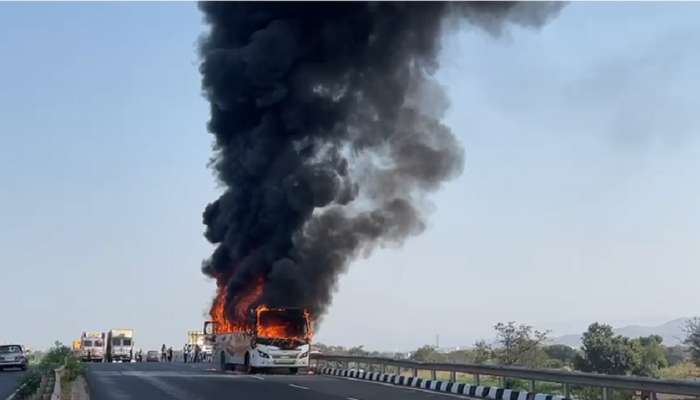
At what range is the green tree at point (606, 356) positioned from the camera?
42156 millimetres

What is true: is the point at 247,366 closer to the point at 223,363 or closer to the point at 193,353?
the point at 223,363

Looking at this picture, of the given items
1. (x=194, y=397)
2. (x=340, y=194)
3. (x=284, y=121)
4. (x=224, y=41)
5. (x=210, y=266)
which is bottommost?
(x=194, y=397)

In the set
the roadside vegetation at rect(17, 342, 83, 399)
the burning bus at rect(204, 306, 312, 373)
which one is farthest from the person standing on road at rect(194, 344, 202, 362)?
the roadside vegetation at rect(17, 342, 83, 399)

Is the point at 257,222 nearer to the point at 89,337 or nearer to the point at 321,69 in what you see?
the point at 321,69

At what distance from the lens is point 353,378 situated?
3325 centimetres

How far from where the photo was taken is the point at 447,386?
83.3ft

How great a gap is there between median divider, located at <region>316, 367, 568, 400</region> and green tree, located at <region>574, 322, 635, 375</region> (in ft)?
42.1

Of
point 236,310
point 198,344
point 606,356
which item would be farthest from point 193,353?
point 606,356

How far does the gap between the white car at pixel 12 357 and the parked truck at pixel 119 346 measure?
22.5m

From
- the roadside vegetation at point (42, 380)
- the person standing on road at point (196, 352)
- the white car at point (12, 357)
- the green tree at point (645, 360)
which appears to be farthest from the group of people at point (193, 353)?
the roadside vegetation at point (42, 380)

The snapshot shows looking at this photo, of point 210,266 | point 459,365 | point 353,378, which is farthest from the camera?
point 210,266

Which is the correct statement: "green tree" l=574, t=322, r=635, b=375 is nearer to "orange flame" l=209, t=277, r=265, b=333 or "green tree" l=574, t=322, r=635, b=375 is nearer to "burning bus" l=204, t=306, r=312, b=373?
"burning bus" l=204, t=306, r=312, b=373

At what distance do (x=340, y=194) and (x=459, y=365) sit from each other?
20888mm

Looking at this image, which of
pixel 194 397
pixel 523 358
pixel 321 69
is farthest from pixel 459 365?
pixel 321 69
